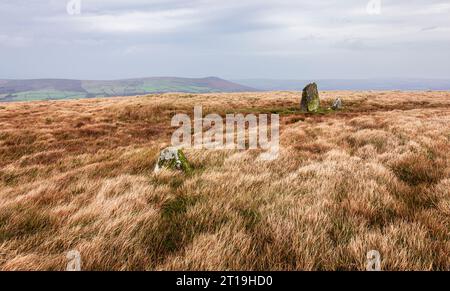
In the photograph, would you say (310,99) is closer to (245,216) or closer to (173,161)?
(173,161)

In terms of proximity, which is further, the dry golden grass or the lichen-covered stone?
the lichen-covered stone

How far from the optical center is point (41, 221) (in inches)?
158

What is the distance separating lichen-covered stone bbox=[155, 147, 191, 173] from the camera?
23.7 feet

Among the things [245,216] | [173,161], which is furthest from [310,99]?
[245,216]

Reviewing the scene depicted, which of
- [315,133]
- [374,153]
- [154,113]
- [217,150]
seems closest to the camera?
[374,153]

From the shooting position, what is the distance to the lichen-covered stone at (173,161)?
7230 millimetres

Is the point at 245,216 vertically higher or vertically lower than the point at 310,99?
lower

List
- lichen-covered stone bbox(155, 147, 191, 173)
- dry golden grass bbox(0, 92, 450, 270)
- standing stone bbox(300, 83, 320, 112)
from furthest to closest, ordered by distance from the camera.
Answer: standing stone bbox(300, 83, 320, 112) → lichen-covered stone bbox(155, 147, 191, 173) → dry golden grass bbox(0, 92, 450, 270)

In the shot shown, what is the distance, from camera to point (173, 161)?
7320 millimetres

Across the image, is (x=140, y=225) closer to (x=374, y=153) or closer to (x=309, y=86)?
(x=374, y=153)

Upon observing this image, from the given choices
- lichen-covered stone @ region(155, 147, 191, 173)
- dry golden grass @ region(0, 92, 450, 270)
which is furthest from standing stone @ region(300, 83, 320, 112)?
lichen-covered stone @ region(155, 147, 191, 173)

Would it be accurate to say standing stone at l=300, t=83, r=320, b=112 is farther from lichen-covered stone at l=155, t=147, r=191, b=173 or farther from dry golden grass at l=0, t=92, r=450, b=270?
lichen-covered stone at l=155, t=147, r=191, b=173

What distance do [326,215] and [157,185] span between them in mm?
3417
